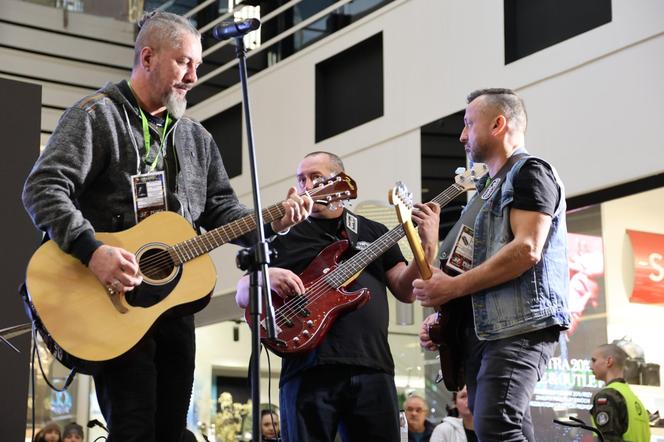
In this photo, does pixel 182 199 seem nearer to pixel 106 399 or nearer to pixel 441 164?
pixel 106 399

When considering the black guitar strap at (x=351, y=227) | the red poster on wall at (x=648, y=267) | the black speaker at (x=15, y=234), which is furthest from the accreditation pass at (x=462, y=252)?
the red poster on wall at (x=648, y=267)

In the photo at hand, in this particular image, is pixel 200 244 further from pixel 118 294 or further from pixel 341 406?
pixel 341 406

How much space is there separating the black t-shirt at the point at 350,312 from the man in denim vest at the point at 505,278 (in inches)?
11.0

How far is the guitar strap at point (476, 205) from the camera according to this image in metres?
3.42

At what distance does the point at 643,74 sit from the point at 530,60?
109 cm

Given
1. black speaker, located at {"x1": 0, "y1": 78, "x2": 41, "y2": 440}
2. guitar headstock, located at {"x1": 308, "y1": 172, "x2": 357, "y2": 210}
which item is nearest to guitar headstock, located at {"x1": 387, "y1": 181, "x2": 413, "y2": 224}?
guitar headstock, located at {"x1": 308, "y1": 172, "x2": 357, "y2": 210}

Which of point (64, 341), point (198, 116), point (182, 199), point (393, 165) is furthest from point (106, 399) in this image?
point (198, 116)

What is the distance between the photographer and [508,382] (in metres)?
3.01

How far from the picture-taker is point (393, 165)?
29.6ft

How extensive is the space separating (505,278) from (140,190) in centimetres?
124

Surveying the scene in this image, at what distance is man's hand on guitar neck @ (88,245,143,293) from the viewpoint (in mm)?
2672

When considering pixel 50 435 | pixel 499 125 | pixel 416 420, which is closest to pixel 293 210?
pixel 499 125

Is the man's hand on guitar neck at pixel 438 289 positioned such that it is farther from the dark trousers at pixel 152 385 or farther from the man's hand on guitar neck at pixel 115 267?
the man's hand on guitar neck at pixel 115 267

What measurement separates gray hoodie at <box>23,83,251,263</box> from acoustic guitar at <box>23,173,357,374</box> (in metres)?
0.08
